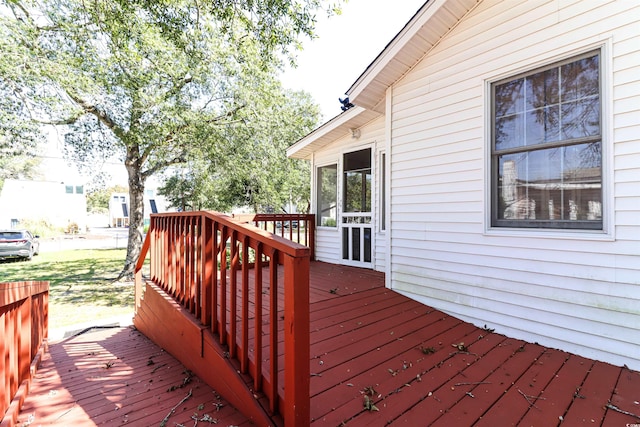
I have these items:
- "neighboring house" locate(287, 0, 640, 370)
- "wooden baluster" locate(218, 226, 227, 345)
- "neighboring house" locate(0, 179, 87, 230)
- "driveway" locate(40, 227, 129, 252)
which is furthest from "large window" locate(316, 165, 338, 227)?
"neighboring house" locate(0, 179, 87, 230)

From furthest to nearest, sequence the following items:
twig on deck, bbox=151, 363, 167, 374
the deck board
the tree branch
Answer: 1. the tree branch
2. twig on deck, bbox=151, 363, 167, 374
3. the deck board

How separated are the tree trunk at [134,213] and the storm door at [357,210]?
25.0 ft

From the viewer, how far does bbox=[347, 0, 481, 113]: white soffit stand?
3189 millimetres

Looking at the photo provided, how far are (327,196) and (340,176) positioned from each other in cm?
59

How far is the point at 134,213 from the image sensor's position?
984 centimetres

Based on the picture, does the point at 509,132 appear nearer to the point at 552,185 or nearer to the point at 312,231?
the point at 552,185

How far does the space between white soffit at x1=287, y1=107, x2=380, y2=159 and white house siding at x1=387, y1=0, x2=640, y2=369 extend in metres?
1.13

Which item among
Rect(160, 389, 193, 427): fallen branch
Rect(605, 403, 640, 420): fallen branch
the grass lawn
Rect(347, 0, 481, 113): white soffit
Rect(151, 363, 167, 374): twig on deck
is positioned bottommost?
the grass lawn

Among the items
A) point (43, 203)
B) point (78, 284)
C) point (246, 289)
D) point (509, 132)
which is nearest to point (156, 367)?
point (246, 289)

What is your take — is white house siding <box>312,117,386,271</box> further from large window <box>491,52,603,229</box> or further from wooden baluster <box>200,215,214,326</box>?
wooden baluster <box>200,215,214,326</box>

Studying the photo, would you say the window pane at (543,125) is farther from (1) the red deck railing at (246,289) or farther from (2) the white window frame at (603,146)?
(1) the red deck railing at (246,289)

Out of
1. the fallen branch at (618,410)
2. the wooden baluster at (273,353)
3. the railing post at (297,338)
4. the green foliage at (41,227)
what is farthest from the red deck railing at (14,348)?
the green foliage at (41,227)

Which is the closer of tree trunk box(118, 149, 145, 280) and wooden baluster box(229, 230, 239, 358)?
wooden baluster box(229, 230, 239, 358)

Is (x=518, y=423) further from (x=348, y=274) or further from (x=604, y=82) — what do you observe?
(x=348, y=274)
